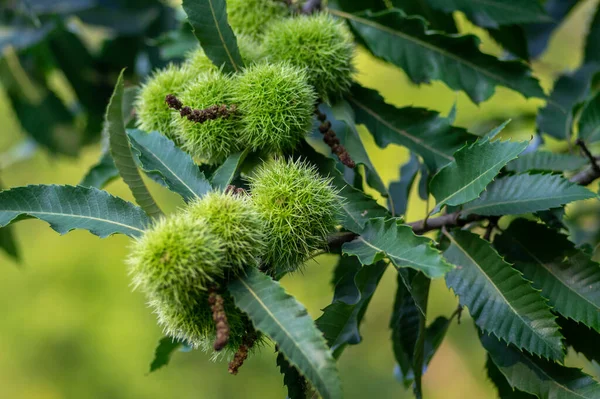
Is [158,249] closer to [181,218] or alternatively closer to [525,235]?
[181,218]

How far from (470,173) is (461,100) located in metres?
3.32

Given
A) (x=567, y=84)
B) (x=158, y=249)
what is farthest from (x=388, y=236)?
(x=567, y=84)

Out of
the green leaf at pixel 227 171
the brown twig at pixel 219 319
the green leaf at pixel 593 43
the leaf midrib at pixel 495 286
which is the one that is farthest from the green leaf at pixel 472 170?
the green leaf at pixel 593 43

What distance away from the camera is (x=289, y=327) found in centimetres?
77

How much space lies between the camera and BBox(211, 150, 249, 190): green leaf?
1.04 meters

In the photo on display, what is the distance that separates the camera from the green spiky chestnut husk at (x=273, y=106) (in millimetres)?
1044

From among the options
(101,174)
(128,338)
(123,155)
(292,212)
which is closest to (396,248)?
(292,212)

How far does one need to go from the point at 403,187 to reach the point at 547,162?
353 millimetres

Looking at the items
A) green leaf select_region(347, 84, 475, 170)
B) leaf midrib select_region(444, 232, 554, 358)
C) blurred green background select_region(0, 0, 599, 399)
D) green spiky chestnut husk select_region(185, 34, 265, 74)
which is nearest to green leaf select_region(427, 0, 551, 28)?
green leaf select_region(347, 84, 475, 170)

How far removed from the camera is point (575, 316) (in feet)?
3.48

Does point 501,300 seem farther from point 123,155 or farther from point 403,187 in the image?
point 123,155

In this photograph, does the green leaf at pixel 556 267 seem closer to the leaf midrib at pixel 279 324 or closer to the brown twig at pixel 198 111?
the leaf midrib at pixel 279 324

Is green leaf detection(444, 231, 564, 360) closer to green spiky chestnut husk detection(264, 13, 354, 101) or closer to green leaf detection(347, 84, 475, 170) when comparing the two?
green leaf detection(347, 84, 475, 170)

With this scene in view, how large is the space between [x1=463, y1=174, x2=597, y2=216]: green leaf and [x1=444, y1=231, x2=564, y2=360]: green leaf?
2.9 inches
